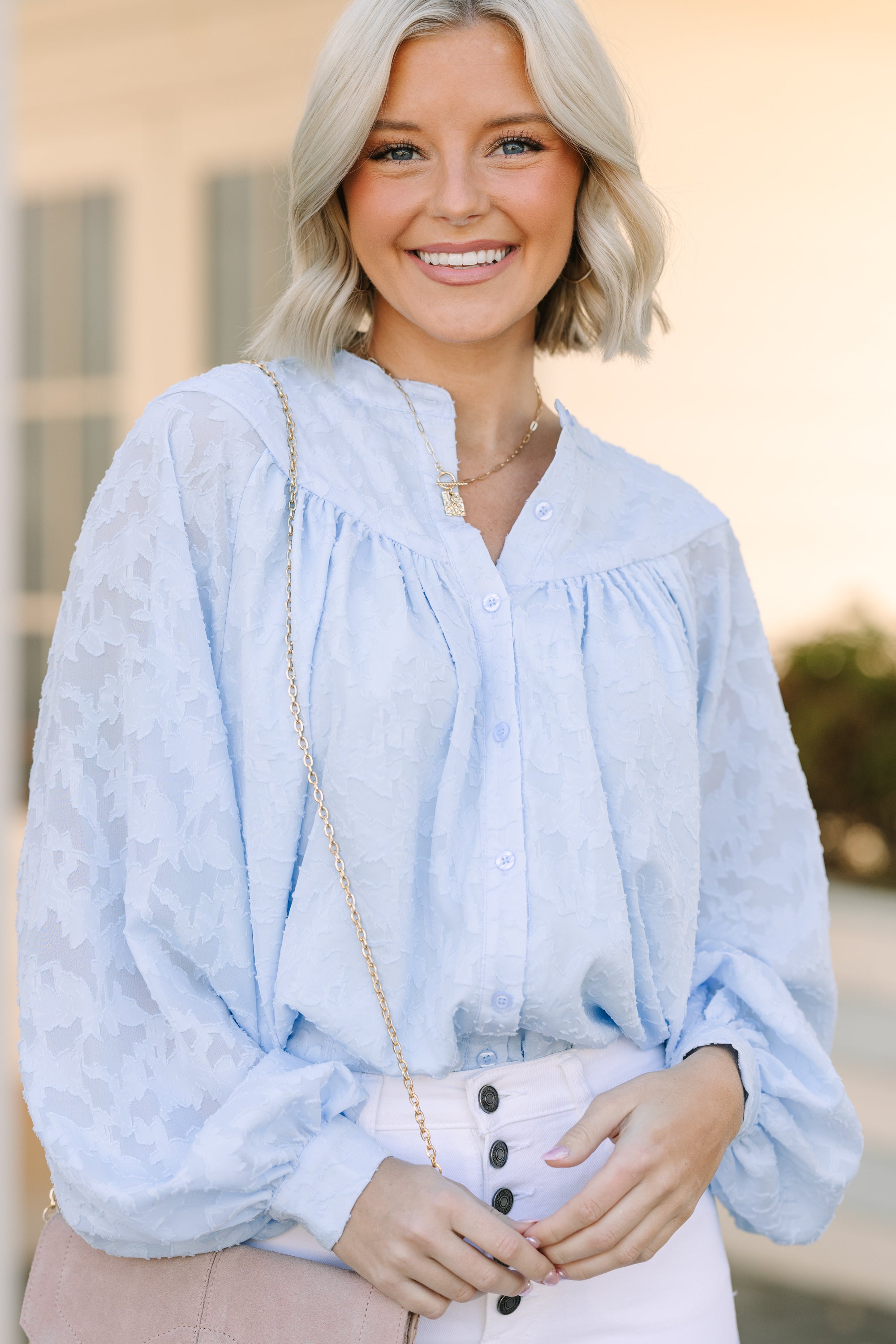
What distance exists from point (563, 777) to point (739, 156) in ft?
11.2

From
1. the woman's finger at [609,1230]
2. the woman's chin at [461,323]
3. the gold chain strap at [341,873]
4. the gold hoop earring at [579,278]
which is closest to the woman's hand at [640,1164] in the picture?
the woman's finger at [609,1230]

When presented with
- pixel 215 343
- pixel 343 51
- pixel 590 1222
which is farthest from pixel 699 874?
pixel 215 343

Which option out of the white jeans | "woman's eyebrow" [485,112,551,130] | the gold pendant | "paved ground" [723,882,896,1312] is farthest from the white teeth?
"paved ground" [723,882,896,1312]

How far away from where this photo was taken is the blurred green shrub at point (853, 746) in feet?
13.9

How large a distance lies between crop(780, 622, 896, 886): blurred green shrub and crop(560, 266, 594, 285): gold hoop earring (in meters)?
2.85

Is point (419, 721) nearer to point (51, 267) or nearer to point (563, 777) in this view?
point (563, 777)

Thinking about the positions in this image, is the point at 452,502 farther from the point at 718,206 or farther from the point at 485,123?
the point at 718,206

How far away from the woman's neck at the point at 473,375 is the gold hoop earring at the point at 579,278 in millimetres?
106

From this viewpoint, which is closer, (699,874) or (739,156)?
(699,874)

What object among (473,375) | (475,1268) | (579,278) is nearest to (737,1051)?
(475,1268)

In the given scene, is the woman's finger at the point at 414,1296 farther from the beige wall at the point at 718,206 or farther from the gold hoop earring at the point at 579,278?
the beige wall at the point at 718,206

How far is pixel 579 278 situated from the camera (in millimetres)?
1655

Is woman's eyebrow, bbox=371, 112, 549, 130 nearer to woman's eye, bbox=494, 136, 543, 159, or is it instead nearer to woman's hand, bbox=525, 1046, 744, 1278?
woman's eye, bbox=494, 136, 543, 159

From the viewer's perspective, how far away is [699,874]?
61.1 inches
